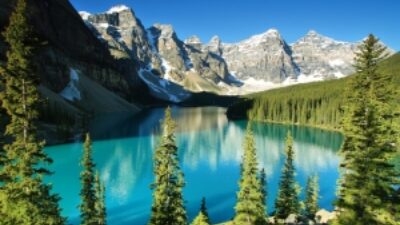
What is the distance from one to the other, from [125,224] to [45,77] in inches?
6375

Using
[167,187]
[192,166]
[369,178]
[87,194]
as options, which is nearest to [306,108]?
[192,166]

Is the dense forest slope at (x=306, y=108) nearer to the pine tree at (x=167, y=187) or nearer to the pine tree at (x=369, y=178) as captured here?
the pine tree at (x=167, y=187)

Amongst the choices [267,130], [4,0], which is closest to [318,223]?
[267,130]

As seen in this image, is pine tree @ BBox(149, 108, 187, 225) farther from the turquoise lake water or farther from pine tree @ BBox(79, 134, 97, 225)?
the turquoise lake water

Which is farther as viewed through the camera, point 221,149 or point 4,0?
point 4,0

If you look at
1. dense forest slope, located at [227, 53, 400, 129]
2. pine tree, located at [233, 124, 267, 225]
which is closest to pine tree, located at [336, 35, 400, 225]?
pine tree, located at [233, 124, 267, 225]

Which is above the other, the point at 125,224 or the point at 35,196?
the point at 35,196

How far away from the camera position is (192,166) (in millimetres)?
80062

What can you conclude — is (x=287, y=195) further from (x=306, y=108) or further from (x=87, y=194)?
(x=306, y=108)

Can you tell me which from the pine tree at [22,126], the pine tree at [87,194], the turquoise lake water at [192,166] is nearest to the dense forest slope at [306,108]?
the turquoise lake water at [192,166]

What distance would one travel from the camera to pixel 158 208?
26.1 metres

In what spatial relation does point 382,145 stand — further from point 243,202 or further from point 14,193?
point 14,193

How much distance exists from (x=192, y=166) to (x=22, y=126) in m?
63.3

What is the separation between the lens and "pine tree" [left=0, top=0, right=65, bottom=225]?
57.9 ft
